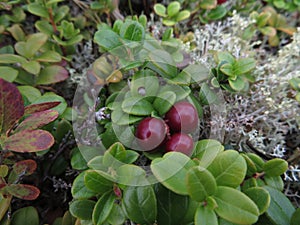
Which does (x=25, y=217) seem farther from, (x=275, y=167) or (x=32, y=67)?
(x=275, y=167)

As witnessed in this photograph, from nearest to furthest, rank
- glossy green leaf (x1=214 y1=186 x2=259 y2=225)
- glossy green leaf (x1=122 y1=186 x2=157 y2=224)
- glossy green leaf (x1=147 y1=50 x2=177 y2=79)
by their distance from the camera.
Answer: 1. glossy green leaf (x1=214 y1=186 x2=259 y2=225)
2. glossy green leaf (x1=122 y1=186 x2=157 y2=224)
3. glossy green leaf (x1=147 y1=50 x2=177 y2=79)

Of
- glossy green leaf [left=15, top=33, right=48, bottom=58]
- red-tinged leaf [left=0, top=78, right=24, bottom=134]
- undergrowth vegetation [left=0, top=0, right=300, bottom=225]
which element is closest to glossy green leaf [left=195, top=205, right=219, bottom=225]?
undergrowth vegetation [left=0, top=0, right=300, bottom=225]

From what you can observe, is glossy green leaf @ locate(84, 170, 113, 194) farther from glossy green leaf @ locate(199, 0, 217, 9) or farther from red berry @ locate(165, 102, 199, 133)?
glossy green leaf @ locate(199, 0, 217, 9)

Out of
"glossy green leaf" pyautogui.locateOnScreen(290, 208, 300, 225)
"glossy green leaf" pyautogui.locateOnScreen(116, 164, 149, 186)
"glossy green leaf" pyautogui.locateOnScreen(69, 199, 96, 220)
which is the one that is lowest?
"glossy green leaf" pyautogui.locateOnScreen(69, 199, 96, 220)

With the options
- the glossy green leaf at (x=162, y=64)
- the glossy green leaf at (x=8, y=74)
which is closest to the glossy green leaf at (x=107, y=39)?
the glossy green leaf at (x=162, y=64)

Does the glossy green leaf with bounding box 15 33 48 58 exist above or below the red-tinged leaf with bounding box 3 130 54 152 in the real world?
below

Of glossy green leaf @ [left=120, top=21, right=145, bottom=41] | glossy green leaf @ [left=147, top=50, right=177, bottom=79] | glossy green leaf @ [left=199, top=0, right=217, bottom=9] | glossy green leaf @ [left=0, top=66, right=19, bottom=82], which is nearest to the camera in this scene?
glossy green leaf @ [left=147, top=50, right=177, bottom=79]

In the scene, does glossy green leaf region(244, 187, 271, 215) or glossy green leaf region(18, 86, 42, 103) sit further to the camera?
glossy green leaf region(18, 86, 42, 103)
